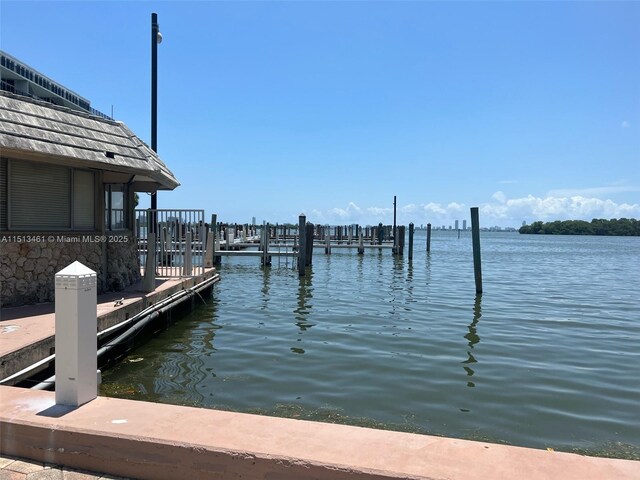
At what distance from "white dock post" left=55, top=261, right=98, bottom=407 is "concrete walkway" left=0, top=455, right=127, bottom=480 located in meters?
0.56

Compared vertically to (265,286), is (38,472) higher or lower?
higher

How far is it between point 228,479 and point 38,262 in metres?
7.23

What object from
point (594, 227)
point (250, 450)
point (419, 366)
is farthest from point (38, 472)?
point (594, 227)

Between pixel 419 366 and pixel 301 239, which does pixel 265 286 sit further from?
pixel 419 366

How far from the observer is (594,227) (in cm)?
15650

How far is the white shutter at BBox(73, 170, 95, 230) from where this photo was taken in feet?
31.6

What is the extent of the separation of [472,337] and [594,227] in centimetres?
16854

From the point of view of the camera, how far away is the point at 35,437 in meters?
3.44

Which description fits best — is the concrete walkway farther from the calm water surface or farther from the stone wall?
the stone wall

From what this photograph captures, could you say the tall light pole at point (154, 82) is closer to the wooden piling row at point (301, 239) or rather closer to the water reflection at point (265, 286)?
the wooden piling row at point (301, 239)

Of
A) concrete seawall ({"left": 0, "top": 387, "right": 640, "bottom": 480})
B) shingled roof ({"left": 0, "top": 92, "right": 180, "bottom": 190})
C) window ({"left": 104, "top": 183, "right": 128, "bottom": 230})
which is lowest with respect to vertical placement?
concrete seawall ({"left": 0, "top": 387, "right": 640, "bottom": 480})

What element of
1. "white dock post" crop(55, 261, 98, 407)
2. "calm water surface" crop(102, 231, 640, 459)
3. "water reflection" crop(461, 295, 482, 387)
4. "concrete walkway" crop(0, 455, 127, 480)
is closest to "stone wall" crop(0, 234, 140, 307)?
"calm water surface" crop(102, 231, 640, 459)

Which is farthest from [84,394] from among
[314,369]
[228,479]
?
[314,369]

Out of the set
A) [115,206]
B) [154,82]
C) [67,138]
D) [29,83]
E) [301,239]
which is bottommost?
[301,239]
